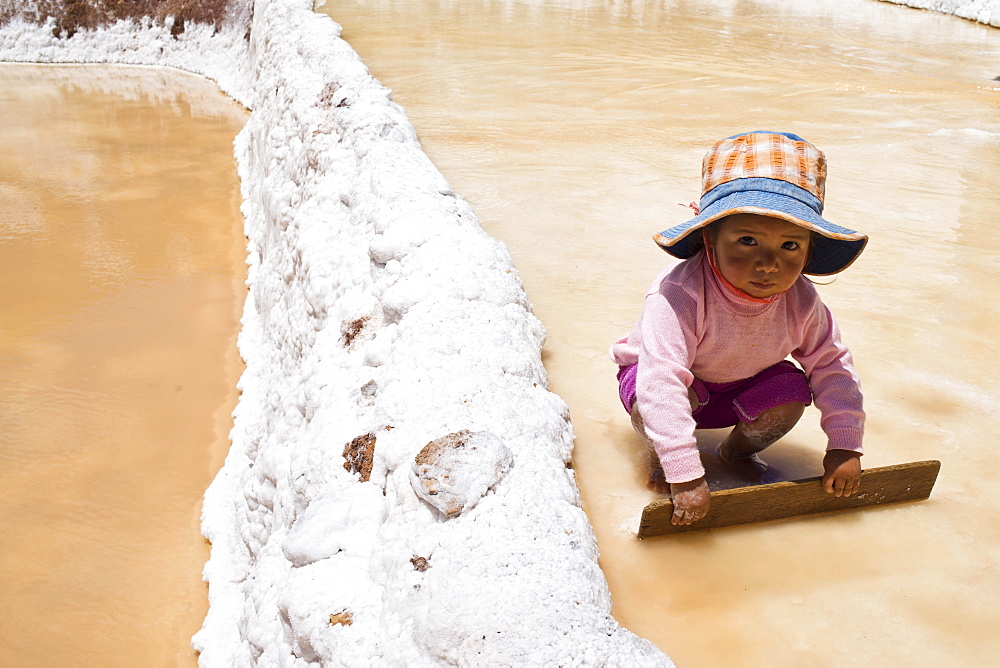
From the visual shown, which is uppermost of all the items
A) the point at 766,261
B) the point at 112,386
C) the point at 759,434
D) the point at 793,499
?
the point at 766,261

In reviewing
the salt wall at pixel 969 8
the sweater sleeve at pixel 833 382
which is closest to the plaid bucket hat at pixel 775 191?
the sweater sleeve at pixel 833 382

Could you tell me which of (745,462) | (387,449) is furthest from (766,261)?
(387,449)

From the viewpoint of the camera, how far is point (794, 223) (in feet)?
4.21

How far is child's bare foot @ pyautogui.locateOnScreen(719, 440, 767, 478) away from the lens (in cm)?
161

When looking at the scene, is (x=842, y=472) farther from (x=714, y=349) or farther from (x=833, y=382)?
(x=714, y=349)

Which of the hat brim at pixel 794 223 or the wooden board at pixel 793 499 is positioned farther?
the wooden board at pixel 793 499

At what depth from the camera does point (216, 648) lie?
7.16 ft

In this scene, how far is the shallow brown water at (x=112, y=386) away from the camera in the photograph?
2.42m

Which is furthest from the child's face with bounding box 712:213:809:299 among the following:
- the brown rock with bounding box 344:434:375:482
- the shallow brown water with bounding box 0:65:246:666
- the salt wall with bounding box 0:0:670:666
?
the shallow brown water with bounding box 0:65:246:666

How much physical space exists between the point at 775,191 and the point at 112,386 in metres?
3.09

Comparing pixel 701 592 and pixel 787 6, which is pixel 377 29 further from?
pixel 701 592

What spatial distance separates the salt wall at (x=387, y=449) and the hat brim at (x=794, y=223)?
1.49 ft

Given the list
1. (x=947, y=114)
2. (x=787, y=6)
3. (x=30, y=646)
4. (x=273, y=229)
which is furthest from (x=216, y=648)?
(x=787, y=6)

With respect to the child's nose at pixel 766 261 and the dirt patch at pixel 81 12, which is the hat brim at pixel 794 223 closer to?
the child's nose at pixel 766 261
